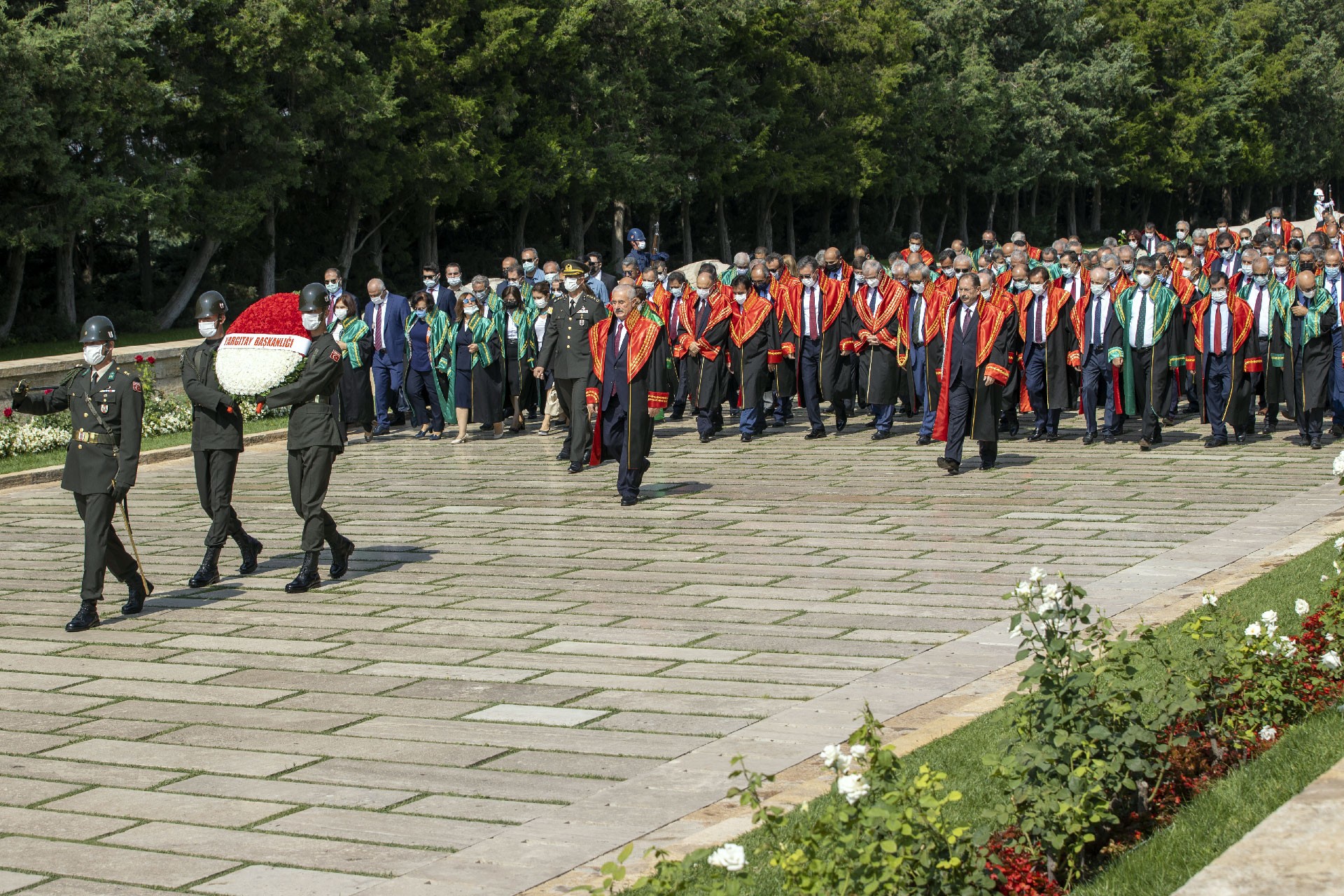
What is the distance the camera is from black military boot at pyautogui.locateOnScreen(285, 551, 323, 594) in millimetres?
10164

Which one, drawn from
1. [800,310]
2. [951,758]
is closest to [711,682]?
[951,758]

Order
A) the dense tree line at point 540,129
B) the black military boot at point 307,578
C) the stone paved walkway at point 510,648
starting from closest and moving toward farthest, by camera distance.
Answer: the stone paved walkway at point 510,648 < the black military boot at point 307,578 < the dense tree line at point 540,129

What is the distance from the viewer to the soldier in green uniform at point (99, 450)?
9.33 metres

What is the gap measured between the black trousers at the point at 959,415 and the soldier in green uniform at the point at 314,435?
5952 mm

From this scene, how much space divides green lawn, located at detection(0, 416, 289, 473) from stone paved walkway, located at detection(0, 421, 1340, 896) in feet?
3.99

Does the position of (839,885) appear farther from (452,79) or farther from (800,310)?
(452,79)

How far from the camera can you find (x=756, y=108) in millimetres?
47250

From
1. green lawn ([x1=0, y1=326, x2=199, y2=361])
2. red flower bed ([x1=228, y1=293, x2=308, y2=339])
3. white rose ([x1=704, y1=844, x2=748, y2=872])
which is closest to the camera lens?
white rose ([x1=704, y1=844, x2=748, y2=872])

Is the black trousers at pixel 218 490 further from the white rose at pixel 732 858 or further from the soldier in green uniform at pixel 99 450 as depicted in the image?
the white rose at pixel 732 858

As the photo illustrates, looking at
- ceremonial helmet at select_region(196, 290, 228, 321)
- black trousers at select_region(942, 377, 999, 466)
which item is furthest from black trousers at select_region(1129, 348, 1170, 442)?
ceremonial helmet at select_region(196, 290, 228, 321)

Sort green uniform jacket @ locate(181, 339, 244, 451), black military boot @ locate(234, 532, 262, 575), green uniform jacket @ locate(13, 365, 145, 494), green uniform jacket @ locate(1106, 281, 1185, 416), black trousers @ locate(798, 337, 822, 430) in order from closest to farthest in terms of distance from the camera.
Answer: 1. green uniform jacket @ locate(13, 365, 145, 494)
2. green uniform jacket @ locate(181, 339, 244, 451)
3. black military boot @ locate(234, 532, 262, 575)
4. green uniform jacket @ locate(1106, 281, 1185, 416)
5. black trousers @ locate(798, 337, 822, 430)

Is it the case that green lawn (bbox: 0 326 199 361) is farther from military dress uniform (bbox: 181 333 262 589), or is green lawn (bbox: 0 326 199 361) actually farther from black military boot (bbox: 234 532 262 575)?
military dress uniform (bbox: 181 333 262 589)

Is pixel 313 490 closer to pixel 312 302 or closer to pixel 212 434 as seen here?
pixel 212 434

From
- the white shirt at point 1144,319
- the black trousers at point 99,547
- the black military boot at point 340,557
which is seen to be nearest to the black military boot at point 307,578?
the black military boot at point 340,557
